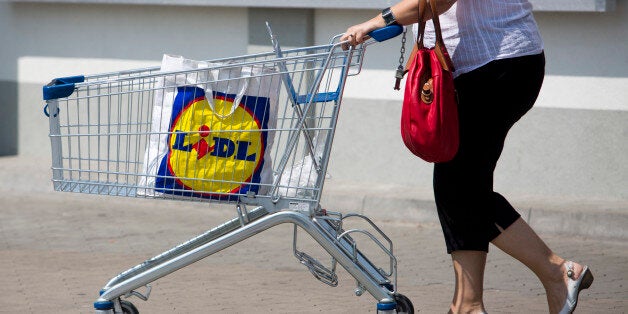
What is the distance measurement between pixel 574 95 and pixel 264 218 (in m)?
4.55

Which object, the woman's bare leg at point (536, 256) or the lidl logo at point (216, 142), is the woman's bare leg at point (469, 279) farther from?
the lidl logo at point (216, 142)

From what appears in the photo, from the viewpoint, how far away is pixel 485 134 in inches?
167

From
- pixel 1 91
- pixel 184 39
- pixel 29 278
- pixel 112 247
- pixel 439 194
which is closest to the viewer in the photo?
pixel 439 194

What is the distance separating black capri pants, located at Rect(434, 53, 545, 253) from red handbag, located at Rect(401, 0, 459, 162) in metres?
0.17

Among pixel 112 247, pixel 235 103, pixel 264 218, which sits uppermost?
pixel 235 103

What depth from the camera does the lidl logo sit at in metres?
4.05

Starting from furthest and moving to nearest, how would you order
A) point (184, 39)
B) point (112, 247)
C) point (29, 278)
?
point (184, 39)
point (112, 247)
point (29, 278)

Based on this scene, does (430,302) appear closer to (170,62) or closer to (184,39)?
(170,62)

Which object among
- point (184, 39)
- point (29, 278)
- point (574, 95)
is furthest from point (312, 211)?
point (184, 39)

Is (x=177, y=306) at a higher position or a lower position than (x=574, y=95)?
lower

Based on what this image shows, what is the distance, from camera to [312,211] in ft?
13.3

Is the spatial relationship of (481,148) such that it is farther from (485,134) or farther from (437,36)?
(437,36)

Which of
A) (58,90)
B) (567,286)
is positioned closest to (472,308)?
(567,286)

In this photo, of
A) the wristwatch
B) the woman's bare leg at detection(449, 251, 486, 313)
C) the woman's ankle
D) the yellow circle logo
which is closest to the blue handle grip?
the wristwatch
